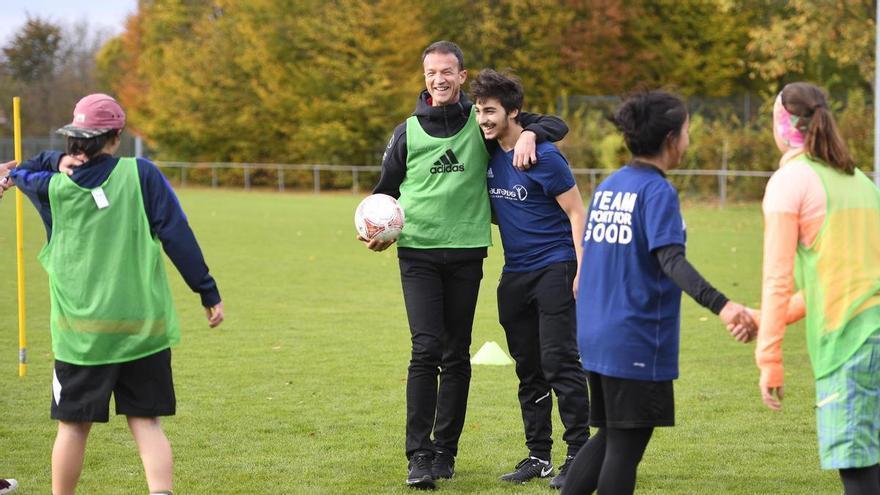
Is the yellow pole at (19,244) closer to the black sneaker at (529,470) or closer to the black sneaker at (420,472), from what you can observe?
the black sneaker at (420,472)

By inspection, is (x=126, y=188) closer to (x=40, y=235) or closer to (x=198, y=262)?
(x=198, y=262)

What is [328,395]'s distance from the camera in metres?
8.48

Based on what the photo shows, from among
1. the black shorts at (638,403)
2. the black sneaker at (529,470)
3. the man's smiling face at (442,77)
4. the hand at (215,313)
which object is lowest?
the black sneaker at (529,470)

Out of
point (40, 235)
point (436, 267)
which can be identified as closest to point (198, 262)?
point (436, 267)

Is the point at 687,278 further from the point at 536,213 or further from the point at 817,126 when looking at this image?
the point at 536,213

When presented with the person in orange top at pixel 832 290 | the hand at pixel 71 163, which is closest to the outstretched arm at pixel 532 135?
the person in orange top at pixel 832 290

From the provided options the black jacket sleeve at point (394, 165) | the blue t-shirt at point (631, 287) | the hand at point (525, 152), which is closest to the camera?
the blue t-shirt at point (631, 287)

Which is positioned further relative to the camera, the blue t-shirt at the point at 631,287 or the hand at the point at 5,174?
the hand at the point at 5,174

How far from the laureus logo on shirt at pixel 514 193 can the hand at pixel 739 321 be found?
1.86 m

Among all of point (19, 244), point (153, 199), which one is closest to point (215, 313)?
point (153, 199)

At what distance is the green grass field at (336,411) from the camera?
6234 millimetres

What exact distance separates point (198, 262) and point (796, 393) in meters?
5.07

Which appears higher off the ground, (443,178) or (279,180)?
(443,178)

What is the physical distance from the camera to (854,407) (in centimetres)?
418
